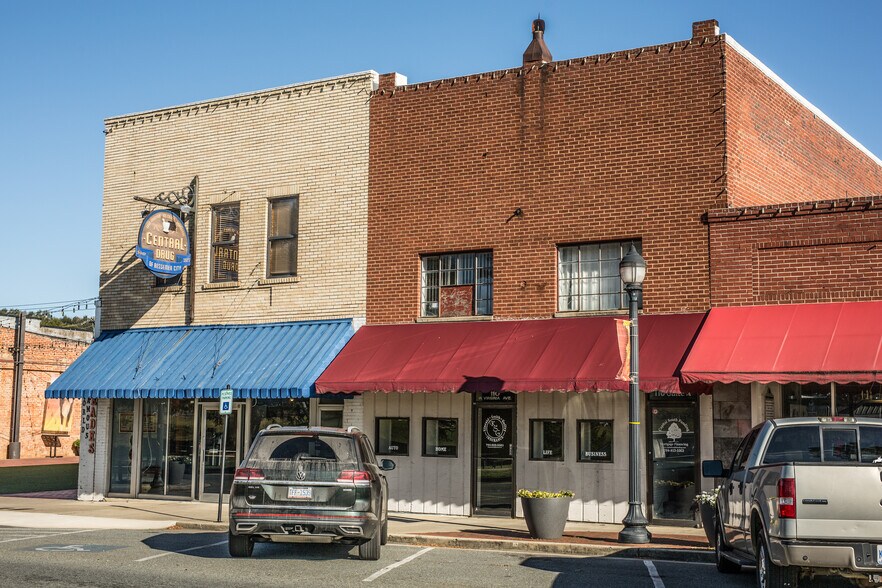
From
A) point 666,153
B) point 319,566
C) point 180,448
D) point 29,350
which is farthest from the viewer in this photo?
point 29,350

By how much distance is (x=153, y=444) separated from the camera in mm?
24828

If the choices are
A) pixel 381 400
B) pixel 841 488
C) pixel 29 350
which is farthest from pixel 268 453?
pixel 29 350

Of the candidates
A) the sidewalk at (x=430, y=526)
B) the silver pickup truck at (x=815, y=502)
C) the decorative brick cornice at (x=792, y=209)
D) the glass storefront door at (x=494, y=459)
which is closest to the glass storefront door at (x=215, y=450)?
the sidewalk at (x=430, y=526)

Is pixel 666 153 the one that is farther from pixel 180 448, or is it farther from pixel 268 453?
pixel 180 448

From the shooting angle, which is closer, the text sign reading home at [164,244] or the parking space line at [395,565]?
the parking space line at [395,565]

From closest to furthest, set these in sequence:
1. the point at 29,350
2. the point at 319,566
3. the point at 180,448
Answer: the point at 319,566, the point at 180,448, the point at 29,350

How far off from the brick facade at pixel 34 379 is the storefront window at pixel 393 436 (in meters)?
29.9

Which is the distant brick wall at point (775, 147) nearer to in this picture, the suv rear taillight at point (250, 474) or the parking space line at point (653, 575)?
the parking space line at point (653, 575)

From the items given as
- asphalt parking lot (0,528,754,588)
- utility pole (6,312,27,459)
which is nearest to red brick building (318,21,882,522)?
asphalt parking lot (0,528,754,588)

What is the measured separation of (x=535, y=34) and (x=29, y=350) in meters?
33.6

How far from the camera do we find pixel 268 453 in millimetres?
13352

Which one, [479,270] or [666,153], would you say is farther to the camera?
[479,270]

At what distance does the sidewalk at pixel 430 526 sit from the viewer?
51.0ft

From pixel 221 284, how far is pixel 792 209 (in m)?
12.8
